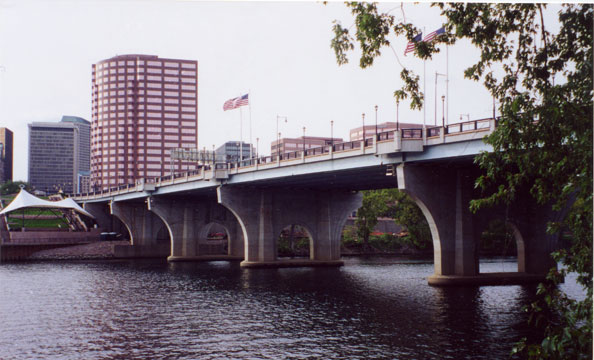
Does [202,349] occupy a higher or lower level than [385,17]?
lower

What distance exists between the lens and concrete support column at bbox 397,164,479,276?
57031mm

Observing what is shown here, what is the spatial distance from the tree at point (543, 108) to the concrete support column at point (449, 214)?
36.3 meters

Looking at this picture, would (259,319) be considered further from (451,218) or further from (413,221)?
(413,221)

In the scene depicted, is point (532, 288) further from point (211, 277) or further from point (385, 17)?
point (385, 17)

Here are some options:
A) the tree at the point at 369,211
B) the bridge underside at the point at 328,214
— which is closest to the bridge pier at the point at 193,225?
the bridge underside at the point at 328,214

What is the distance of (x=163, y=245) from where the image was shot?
408 ft

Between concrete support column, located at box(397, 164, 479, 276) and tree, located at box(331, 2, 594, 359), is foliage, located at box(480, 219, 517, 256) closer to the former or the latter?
concrete support column, located at box(397, 164, 479, 276)

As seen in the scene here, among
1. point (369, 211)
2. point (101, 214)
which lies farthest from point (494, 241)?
point (101, 214)

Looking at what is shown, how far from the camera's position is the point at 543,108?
1706 cm

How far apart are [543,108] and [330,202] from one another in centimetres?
7271

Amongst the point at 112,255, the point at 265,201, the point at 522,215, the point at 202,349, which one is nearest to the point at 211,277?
the point at 265,201

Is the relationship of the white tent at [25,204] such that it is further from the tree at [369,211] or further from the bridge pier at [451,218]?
the bridge pier at [451,218]

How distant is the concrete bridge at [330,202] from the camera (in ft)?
183

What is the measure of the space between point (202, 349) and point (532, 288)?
35693 mm
